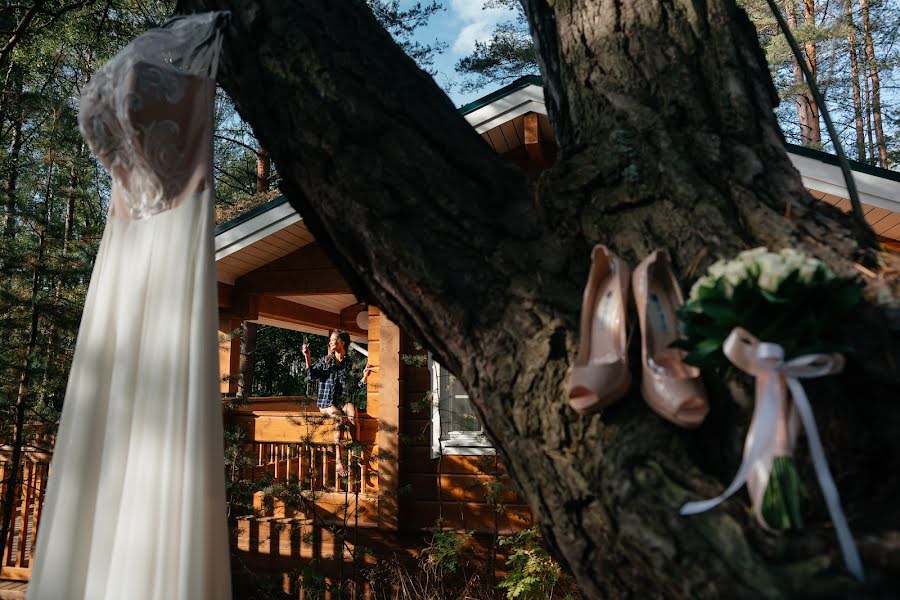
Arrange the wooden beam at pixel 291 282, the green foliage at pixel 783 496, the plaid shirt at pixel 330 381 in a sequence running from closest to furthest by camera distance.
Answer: the green foliage at pixel 783 496, the plaid shirt at pixel 330 381, the wooden beam at pixel 291 282

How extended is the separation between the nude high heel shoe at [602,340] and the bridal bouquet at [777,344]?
6.7 inches

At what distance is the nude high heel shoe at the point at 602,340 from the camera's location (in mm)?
1052

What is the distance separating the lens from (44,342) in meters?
5.73

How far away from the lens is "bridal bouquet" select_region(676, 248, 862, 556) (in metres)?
0.92

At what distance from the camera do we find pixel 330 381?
19.7 ft

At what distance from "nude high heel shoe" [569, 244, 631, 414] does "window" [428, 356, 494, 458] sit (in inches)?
184

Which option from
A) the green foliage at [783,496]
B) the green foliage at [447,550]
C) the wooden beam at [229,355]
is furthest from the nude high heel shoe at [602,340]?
the wooden beam at [229,355]

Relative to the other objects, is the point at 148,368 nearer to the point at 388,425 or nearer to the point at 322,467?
the point at 388,425

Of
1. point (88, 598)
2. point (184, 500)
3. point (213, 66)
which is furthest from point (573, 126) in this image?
point (88, 598)

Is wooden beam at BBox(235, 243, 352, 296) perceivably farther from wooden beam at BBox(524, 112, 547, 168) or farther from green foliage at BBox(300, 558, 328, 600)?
green foliage at BBox(300, 558, 328, 600)

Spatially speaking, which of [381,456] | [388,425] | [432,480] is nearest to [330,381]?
[388,425]

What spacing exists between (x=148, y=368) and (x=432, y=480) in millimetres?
4606

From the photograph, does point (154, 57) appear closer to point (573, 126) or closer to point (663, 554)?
point (573, 126)

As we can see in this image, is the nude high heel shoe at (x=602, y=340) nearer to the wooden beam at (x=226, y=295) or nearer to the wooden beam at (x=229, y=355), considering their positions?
the wooden beam at (x=229, y=355)
